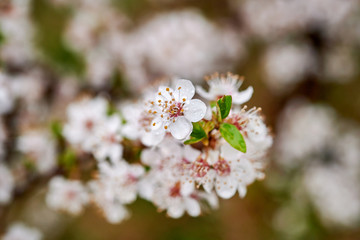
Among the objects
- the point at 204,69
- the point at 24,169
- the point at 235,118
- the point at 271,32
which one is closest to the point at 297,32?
the point at 271,32

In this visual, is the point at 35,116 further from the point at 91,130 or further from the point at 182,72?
the point at 182,72

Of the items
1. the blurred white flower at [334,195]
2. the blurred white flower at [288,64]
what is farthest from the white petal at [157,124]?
the blurred white flower at [288,64]

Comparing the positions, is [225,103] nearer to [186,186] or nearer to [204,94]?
[204,94]

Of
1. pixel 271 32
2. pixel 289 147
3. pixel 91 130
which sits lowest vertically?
pixel 91 130

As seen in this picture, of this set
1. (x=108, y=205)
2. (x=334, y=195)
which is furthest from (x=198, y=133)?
(x=334, y=195)

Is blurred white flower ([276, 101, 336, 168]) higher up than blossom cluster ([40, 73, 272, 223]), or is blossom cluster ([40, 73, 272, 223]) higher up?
blurred white flower ([276, 101, 336, 168])

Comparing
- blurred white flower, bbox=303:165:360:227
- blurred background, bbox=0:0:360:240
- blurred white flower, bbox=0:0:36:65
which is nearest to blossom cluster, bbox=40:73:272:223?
blurred background, bbox=0:0:360:240

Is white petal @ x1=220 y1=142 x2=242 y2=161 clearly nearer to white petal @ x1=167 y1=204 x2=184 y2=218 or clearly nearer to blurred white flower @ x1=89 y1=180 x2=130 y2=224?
white petal @ x1=167 y1=204 x2=184 y2=218

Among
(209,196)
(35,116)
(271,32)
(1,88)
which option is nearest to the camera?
(209,196)
